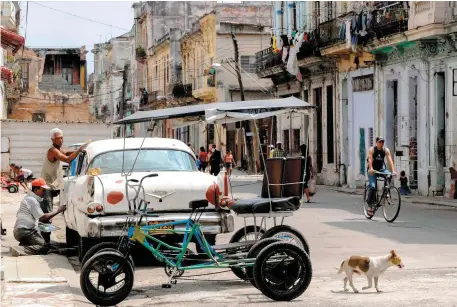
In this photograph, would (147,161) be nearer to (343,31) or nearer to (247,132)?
(343,31)

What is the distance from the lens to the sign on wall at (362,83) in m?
34.2

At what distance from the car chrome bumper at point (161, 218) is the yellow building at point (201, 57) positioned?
47328 mm

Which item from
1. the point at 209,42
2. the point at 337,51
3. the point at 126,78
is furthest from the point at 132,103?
the point at 337,51

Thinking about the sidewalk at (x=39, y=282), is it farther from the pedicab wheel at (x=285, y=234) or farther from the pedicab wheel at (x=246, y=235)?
the pedicab wheel at (x=285, y=234)

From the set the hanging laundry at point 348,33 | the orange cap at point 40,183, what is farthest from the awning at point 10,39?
the orange cap at point 40,183

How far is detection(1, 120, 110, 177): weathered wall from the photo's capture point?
123 feet

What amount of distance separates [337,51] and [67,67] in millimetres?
63159

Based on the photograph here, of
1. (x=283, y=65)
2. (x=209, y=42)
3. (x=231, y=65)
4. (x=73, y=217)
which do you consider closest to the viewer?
(x=73, y=217)

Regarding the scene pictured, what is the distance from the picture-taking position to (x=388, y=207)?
Result: 19094 mm

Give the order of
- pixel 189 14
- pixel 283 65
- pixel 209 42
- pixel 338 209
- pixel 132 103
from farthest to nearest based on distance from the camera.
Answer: pixel 132 103 → pixel 189 14 → pixel 209 42 → pixel 283 65 → pixel 338 209

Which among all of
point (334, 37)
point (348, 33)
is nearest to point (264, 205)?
point (348, 33)

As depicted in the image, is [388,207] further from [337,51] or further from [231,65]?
[231,65]

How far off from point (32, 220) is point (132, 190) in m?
2.88

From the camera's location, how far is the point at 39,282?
11.1 m
